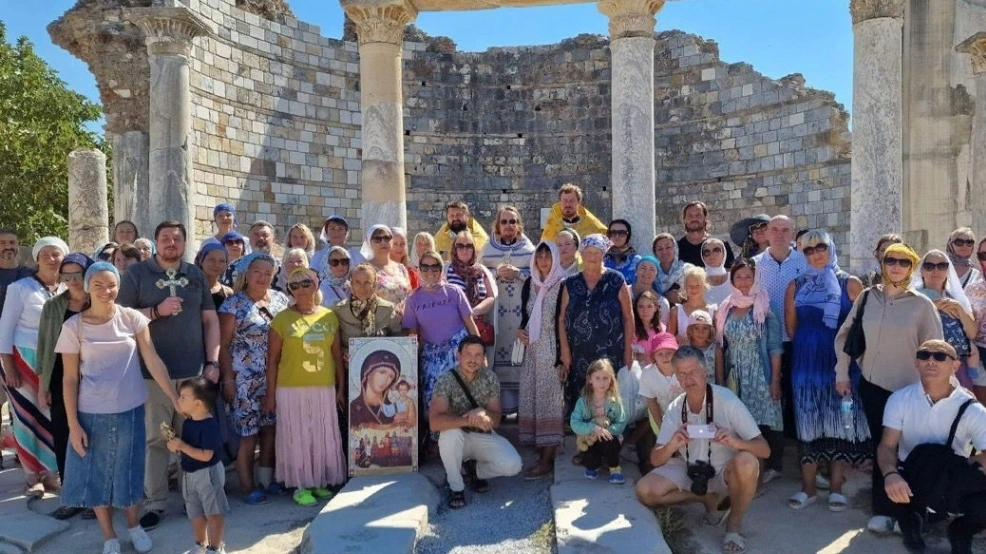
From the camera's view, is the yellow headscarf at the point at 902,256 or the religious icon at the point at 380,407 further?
the religious icon at the point at 380,407

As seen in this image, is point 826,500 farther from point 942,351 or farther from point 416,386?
point 416,386

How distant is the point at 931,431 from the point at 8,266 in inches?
322

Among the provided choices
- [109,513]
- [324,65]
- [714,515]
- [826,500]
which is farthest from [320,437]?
[324,65]

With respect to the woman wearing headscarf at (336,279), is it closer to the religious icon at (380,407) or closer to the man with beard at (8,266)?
the religious icon at (380,407)

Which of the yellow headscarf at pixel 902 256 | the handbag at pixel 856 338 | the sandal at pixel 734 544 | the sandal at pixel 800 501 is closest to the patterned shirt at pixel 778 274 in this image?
the handbag at pixel 856 338

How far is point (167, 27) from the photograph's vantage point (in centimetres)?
1224

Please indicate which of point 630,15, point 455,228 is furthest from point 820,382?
point 630,15

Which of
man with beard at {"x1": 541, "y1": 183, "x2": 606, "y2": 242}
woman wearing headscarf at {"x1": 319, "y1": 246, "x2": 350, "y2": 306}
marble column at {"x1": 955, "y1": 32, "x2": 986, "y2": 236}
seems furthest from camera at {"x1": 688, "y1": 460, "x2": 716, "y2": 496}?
marble column at {"x1": 955, "y1": 32, "x2": 986, "y2": 236}

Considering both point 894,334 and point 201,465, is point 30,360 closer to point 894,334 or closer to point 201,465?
point 201,465

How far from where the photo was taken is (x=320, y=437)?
6594mm

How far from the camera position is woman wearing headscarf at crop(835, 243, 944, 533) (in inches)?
225

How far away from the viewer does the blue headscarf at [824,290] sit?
635cm

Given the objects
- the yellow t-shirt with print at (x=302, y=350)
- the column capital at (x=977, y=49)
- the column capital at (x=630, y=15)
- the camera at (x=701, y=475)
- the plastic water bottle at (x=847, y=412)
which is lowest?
the camera at (x=701, y=475)

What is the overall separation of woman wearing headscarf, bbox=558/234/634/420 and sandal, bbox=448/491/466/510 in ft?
4.52
